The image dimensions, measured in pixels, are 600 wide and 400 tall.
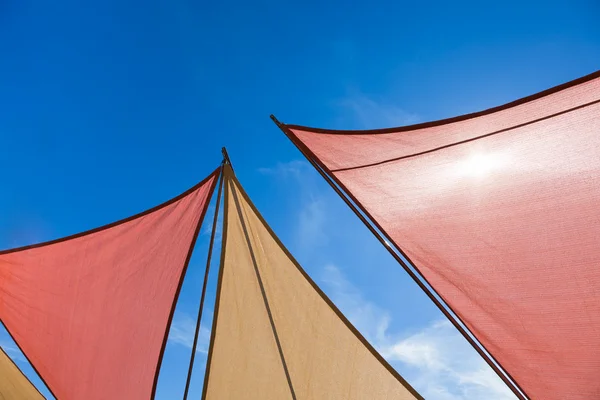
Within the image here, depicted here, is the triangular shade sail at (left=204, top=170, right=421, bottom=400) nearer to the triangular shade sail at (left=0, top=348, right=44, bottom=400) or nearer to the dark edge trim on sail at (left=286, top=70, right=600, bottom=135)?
the dark edge trim on sail at (left=286, top=70, right=600, bottom=135)

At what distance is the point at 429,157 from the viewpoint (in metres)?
3.51

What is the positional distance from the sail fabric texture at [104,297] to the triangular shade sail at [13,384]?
395mm

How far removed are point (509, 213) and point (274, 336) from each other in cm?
267

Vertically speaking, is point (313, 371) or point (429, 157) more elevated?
point (429, 157)

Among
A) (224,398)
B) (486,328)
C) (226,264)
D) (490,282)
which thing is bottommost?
(224,398)

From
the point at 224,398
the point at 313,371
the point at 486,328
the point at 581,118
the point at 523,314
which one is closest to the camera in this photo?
the point at 581,118

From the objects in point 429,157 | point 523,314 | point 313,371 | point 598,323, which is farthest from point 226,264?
point 598,323

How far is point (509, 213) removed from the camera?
3.28 metres

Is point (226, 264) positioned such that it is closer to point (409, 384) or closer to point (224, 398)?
point (224, 398)

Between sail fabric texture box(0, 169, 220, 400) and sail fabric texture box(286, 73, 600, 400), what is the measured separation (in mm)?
1875

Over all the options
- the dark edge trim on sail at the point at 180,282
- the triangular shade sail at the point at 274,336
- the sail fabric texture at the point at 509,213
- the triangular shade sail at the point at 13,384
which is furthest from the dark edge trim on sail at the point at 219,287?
the triangular shade sail at the point at 13,384

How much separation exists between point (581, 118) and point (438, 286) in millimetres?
1599

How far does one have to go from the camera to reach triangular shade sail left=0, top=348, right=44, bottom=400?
5.37 meters

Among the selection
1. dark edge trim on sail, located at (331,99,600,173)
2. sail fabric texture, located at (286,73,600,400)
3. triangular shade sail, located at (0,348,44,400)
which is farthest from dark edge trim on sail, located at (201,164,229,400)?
triangular shade sail, located at (0,348,44,400)
